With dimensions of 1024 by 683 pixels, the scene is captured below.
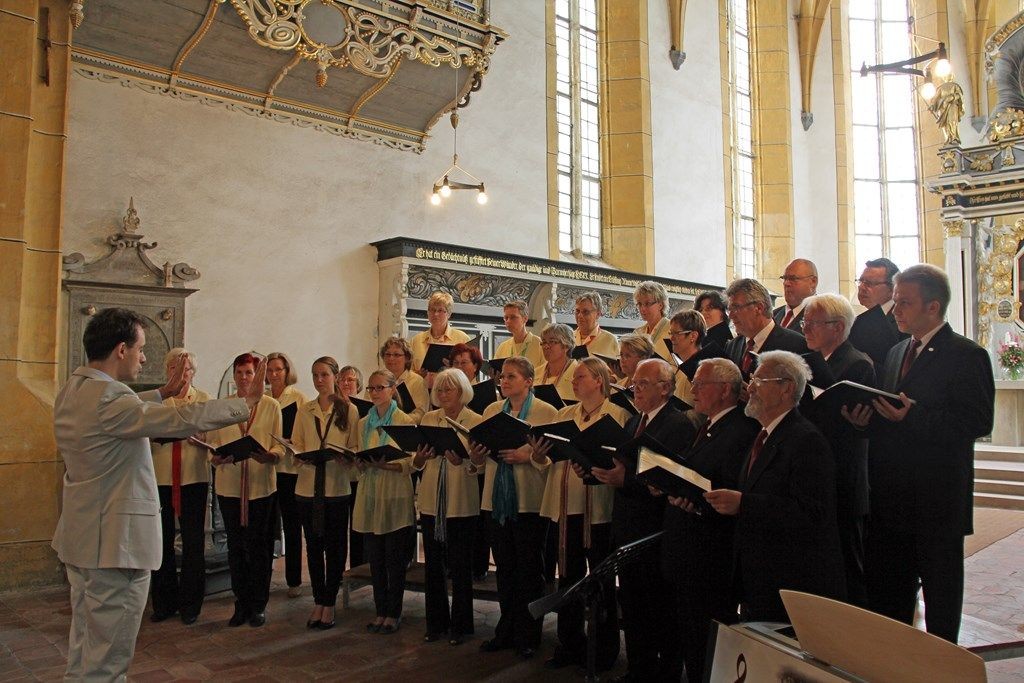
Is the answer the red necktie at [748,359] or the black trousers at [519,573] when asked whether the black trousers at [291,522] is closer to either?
the black trousers at [519,573]

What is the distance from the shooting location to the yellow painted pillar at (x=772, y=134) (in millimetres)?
15297

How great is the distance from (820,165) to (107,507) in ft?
51.8

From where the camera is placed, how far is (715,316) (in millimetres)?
4773

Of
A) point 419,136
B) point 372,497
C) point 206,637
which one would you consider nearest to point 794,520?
point 372,497

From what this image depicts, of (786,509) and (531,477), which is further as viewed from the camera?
(531,477)

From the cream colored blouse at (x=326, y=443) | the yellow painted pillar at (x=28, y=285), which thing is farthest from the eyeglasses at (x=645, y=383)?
the yellow painted pillar at (x=28, y=285)

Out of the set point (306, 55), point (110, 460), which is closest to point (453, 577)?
point (110, 460)

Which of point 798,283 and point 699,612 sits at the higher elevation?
point 798,283

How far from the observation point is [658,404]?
3.49 metres

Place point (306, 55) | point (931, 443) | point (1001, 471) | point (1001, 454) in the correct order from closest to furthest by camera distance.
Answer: point (931, 443) < point (306, 55) < point (1001, 471) < point (1001, 454)

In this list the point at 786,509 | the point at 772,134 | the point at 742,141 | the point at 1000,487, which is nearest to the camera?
the point at 786,509

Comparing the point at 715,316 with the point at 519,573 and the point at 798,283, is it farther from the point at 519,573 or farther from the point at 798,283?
the point at 519,573

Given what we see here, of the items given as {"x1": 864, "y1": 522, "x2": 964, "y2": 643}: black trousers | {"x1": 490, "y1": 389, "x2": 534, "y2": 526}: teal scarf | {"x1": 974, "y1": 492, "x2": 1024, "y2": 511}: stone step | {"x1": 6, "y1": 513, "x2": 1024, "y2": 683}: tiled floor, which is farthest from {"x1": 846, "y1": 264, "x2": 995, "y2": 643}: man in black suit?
{"x1": 974, "y1": 492, "x2": 1024, "y2": 511}: stone step

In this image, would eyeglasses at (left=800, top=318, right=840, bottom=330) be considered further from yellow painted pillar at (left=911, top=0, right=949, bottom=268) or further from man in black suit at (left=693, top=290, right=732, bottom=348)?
yellow painted pillar at (left=911, top=0, right=949, bottom=268)
